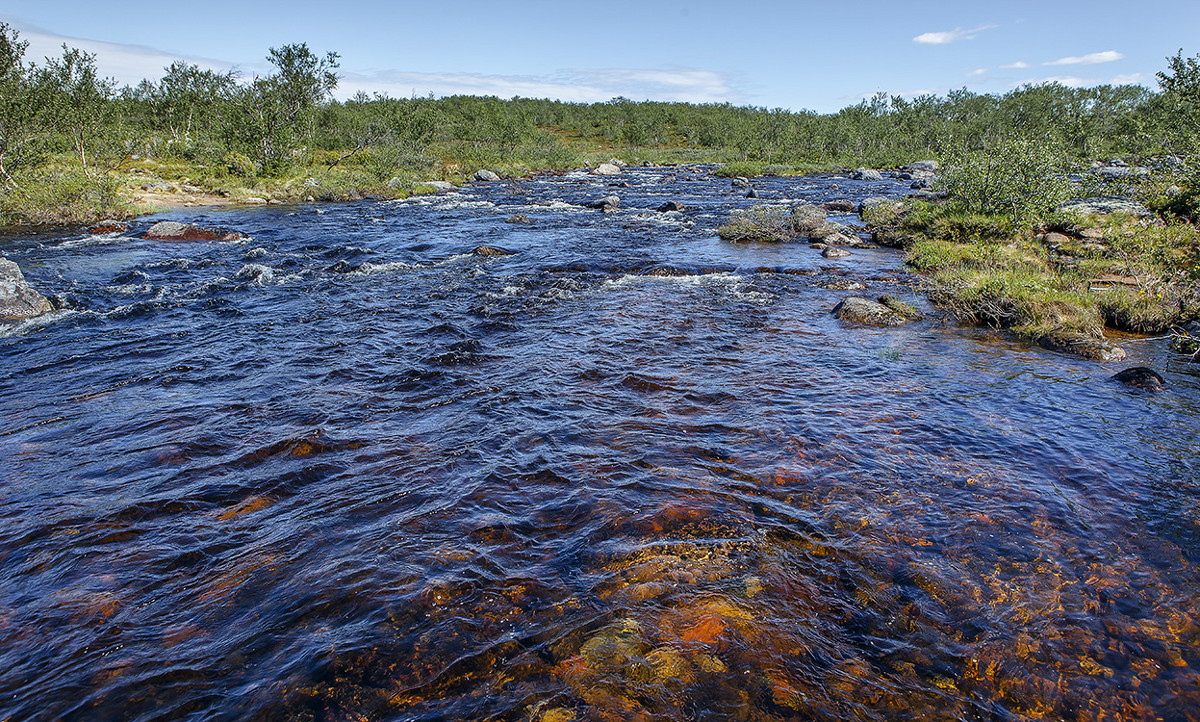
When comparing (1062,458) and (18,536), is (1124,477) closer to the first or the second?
(1062,458)

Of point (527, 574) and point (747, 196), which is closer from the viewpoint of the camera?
point (527, 574)

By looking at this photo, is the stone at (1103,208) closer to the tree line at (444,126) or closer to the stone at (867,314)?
the tree line at (444,126)

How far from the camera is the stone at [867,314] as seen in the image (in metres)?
13.4

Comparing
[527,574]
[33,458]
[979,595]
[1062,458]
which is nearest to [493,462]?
[527,574]

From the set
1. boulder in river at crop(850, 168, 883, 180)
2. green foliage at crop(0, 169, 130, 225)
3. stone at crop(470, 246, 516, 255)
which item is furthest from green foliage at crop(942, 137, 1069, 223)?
green foliage at crop(0, 169, 130, 225)

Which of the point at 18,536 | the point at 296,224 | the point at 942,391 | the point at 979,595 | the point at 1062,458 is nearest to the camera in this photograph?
the point at 979,595

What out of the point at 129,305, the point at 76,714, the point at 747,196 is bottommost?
the point at 76,714

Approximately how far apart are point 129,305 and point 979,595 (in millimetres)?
18196

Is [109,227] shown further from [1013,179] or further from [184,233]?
[1013,179]

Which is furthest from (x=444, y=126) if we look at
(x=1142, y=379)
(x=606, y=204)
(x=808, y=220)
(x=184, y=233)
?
(x=1142, y=379)

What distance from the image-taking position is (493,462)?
7.52m

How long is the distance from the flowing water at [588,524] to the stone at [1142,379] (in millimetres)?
237

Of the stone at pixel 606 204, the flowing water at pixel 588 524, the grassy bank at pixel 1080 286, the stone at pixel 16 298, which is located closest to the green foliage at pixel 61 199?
the stone at pixel 16 298

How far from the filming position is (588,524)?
629cm
